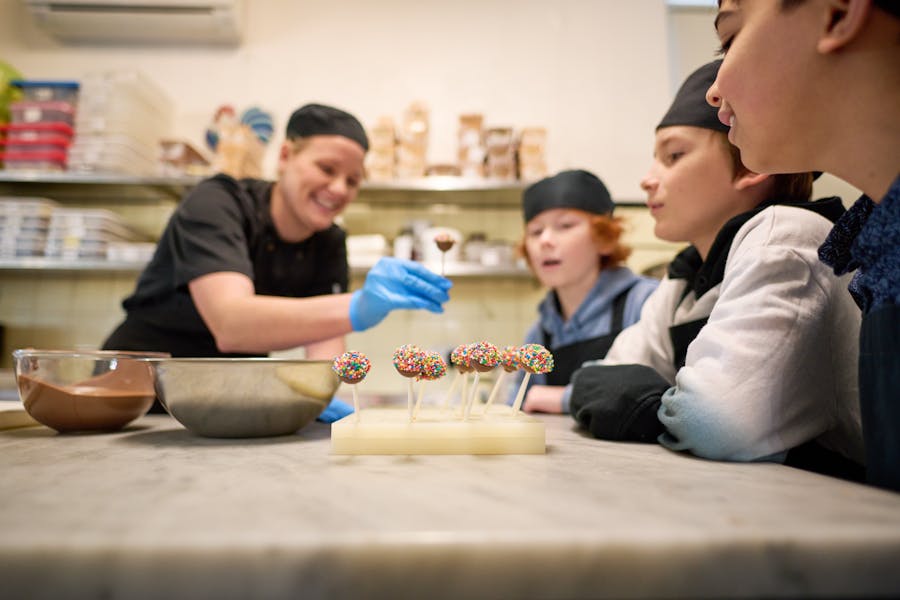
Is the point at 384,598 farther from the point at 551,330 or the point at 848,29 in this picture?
the point at 551,330

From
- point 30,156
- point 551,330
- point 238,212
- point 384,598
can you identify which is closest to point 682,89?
point 551,330

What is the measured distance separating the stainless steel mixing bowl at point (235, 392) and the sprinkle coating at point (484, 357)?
0.23m

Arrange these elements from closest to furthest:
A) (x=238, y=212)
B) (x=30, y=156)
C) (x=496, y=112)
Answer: (x=238, y=212) → (x=30, y=156) → (x=496, y=112)

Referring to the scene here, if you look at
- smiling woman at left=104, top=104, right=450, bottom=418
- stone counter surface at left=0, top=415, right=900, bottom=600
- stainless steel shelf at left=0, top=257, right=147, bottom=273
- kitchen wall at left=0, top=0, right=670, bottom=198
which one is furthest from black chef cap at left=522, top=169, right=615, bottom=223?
stainless steel shelf at left=0, top=257, right=147, bottom=273

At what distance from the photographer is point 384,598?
28 cm

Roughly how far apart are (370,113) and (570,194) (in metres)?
1.64

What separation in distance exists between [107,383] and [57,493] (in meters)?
0.43

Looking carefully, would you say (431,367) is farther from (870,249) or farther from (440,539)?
(870,249)

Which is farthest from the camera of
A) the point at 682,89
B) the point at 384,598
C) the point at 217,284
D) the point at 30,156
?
the point at 30,156

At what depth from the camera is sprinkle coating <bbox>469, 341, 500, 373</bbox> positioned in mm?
695

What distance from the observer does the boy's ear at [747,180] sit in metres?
0.90

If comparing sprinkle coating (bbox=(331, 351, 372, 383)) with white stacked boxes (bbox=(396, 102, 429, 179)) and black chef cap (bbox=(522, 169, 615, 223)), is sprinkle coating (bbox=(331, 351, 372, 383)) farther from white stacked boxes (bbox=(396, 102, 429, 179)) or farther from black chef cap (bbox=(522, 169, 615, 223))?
white stacked boxes (bbox=(396, 102, 429, 179))

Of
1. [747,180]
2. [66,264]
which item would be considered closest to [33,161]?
[66,264]

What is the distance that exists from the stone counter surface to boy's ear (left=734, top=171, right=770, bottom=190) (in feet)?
2.07
